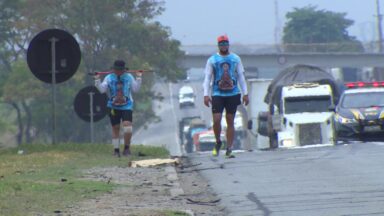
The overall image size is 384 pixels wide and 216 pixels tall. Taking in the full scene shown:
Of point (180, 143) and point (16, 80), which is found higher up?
point (16, 80)

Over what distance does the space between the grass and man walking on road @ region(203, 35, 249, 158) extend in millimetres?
1640

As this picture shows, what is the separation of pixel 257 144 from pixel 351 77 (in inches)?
2303

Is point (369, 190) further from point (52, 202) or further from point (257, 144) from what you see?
point (257, 144)

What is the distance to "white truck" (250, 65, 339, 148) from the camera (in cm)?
3144

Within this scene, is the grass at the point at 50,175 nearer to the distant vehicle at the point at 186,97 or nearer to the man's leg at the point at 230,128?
the man's leg at the point at 230,128

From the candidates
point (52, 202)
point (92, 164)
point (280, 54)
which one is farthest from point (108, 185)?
point (280, 54)

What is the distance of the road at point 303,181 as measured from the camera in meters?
10.3

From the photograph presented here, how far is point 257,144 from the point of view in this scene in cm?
4269

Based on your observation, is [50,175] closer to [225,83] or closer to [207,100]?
[207,100]

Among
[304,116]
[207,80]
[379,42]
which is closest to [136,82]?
[207,80]

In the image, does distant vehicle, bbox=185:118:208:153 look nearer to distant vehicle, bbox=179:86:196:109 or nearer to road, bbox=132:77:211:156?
road, bbox=132:77:211:156

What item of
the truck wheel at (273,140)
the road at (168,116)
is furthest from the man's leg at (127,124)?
the road at (168,116)

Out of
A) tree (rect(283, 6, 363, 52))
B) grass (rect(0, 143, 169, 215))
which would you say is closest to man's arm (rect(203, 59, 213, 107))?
grass (rect(0, 143, 169, 215))

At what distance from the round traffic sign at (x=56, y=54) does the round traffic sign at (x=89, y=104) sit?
6.58 meters
